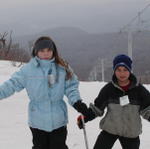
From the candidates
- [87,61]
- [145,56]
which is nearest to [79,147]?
[145,56]

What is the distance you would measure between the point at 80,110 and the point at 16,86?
68 centimetres

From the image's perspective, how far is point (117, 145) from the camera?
5504 mm

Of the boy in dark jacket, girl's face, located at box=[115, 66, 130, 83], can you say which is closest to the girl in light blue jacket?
the boy in dark jacket

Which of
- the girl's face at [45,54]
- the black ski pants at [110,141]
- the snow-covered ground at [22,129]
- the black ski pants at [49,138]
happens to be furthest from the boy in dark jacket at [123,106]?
the snow-covered ground at [22,129]

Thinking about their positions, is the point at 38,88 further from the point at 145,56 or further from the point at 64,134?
the point at 145,56

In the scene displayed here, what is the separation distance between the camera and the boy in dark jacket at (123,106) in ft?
13.3

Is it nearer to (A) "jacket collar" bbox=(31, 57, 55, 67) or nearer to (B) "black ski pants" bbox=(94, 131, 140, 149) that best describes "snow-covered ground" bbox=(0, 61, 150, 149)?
(B) "black ski pants" bbox=(94, 131, 140, 149)

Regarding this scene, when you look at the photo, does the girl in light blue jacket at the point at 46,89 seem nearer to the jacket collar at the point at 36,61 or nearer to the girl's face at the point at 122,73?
the jacket collar at the point at 36,61

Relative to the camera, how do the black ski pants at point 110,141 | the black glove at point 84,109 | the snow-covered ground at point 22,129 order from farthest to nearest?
the snow-covered ground at point 22,129
the black ski pants at point 110,141
the black glove at point 84,109

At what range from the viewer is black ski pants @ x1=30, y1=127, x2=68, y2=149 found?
414 centimetres

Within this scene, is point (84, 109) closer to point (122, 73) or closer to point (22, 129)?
point (122, 73)

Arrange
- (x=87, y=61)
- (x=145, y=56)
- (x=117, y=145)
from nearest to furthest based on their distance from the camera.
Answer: (x=117, y=145) → (x=145, y=56) → (x=87, y=61)

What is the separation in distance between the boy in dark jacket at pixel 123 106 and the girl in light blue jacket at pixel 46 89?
10.0 inches

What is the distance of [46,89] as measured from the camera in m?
4.05
